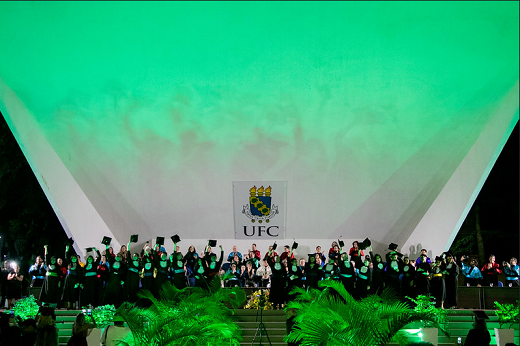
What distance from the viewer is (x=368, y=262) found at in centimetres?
1446

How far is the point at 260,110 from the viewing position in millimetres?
14453

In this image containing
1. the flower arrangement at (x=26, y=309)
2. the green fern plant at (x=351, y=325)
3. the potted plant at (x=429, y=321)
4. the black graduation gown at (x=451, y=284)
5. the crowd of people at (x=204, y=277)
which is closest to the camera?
the green fern plant at (x=351, y=325)

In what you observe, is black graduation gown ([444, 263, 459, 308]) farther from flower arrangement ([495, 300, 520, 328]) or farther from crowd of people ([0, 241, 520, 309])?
flower arrangement ([495, 300, 520, 328])

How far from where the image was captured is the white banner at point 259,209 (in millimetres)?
16625

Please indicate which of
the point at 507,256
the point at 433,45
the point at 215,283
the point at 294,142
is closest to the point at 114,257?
the point at 215,283

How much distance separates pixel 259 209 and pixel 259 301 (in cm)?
396

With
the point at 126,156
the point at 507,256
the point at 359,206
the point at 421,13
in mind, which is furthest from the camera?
the point at 507,256

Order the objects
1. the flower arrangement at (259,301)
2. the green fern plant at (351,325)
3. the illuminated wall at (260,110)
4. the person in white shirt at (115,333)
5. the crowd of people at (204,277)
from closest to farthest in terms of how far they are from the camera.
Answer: the green fern plant at (351,325), the person in white shirt at (115,333), the illuminated wall at (260,110), the flower arrangement at (259,301), the crowd of people at (204,277)

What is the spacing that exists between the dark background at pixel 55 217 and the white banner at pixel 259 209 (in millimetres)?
12169

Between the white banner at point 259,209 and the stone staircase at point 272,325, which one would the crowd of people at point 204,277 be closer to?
the stone staircase at point 272,325

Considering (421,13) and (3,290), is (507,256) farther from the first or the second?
(3,290)

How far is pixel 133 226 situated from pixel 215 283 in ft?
23.2

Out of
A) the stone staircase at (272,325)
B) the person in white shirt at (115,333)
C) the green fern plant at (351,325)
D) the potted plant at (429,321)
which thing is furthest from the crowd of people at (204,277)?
the green fern plant at (351,325)

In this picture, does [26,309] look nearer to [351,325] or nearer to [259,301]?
[259,301]
